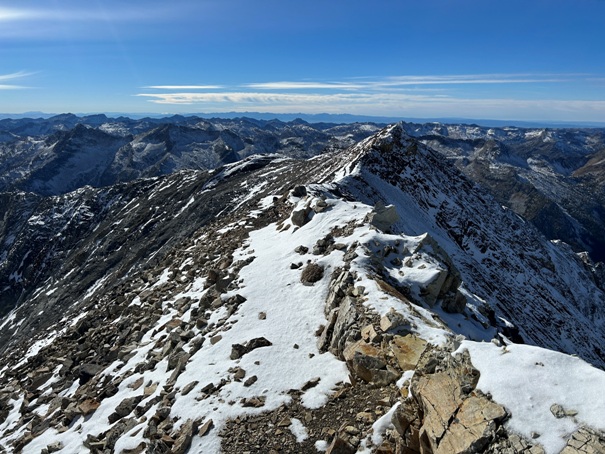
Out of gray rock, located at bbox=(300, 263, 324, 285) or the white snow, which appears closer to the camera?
the white snow

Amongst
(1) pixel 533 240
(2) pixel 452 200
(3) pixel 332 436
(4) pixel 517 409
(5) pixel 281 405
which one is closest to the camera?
(4) pixel 517 409

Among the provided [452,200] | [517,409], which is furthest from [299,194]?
[452,200]

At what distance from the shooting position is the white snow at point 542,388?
27.0 ft

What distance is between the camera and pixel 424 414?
10.7m

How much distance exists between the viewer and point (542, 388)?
915cm

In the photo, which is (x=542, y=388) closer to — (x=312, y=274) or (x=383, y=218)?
(x=312, y=274)

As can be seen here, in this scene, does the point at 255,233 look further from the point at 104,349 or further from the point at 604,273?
the point at 604,273

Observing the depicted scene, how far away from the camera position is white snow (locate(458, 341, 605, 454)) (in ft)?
27.0

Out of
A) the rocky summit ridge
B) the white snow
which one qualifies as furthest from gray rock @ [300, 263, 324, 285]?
the white snow

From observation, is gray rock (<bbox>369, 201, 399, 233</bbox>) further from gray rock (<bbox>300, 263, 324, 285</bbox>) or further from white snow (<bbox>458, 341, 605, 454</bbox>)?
white snow (<bbox>458, 341, 605, 454</bbox>)

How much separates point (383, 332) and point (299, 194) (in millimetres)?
28350

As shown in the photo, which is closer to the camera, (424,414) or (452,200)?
(424,414)

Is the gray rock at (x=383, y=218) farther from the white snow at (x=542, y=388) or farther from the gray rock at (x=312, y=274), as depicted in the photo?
the white snow at (x=542, y=388)

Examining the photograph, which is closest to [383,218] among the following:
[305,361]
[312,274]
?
[312,274]
